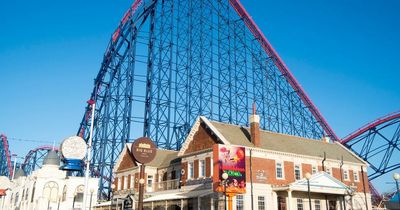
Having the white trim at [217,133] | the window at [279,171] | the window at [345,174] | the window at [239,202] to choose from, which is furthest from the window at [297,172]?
the white trim at [217,133]

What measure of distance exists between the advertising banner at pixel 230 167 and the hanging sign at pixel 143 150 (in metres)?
5.51

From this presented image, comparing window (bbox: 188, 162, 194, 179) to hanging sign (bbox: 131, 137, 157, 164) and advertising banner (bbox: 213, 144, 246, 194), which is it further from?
hanging sign (bbox: 131, 137, 157, 164)

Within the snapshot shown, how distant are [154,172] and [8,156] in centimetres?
5016

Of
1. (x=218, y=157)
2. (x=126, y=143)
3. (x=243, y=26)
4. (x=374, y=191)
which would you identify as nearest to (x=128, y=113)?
(x=126, y=143)

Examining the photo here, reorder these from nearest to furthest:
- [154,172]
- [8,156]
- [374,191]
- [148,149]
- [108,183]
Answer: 1. [148,149]
2. [154,172]
3. [108,183]
4. [374,191]
5. [8,156]

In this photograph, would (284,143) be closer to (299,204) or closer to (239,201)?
(299,204)

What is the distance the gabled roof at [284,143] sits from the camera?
2820cm

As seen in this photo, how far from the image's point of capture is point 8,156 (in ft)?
241

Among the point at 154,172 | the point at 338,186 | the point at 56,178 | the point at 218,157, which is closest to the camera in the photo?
the point at 218,157

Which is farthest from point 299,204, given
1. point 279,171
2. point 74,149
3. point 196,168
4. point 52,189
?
point 52,189

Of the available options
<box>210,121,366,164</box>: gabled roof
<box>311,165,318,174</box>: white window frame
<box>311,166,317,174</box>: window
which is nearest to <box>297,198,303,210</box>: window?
<box>311,166,317,174</box>: window

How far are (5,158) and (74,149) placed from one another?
180ft

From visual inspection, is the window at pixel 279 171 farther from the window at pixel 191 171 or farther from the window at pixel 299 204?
the window at pixel 191 171

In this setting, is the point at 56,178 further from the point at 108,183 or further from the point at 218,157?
the point at 218,157
